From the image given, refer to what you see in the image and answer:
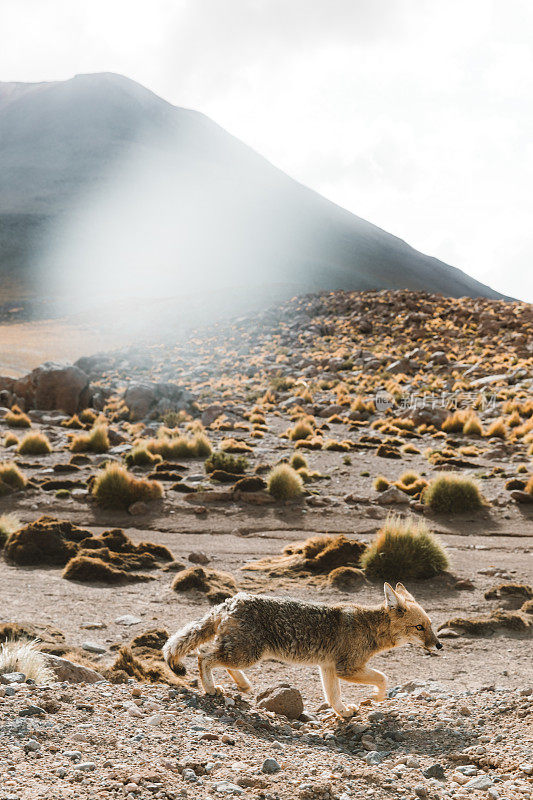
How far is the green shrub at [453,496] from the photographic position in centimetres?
1301

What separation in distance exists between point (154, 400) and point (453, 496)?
16.9 meters

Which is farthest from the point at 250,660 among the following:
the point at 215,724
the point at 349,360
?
the point at 349,360

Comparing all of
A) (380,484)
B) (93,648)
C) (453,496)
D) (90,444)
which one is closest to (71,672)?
(93,648)

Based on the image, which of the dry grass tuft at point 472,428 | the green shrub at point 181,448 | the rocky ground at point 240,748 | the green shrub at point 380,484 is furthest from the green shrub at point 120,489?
the dry grass tuft at point 472,428

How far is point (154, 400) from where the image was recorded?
27781 mm

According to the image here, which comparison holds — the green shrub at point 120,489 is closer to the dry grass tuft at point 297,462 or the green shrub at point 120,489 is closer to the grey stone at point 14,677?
the dry grass tuft at point 297,462

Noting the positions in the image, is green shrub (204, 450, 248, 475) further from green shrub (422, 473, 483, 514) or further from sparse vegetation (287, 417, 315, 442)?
sparse vegetation (287, 417, 315, 442)

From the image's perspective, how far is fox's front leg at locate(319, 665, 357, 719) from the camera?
468 centimetres

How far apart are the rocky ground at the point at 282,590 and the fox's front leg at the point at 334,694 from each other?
12cm

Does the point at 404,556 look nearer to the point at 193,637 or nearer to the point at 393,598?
the point at 393,598

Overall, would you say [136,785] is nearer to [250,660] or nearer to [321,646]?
[250,660]

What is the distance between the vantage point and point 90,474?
1577 centimetres

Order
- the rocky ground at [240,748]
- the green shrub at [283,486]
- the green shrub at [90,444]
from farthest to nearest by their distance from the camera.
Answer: the green shrub at [90,444]
the green shrub at [283,486]
the rocky ground at [240,748]

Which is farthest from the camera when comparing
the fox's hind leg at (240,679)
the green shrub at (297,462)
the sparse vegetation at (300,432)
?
the sparse vegetation at (300,432)
